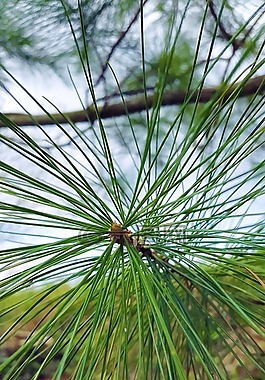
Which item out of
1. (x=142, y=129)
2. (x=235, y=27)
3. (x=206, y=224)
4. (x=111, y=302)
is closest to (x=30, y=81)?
(x=142, y=129)

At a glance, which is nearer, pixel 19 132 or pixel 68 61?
pixel 19 132

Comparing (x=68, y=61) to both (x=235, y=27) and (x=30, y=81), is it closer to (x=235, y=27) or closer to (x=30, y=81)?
(x=30, y=81)

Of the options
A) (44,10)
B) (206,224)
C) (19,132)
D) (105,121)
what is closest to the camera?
(19,132)

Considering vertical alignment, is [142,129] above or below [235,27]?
below

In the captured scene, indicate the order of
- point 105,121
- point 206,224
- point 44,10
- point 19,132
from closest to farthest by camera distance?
1. point 19,132
2. point 206,224
3. point 44,10
4. point 105,121

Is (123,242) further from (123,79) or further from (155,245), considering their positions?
(123,79)

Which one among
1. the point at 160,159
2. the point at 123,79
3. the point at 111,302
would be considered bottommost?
the point at 111,302

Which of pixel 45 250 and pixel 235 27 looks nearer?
pixel 45 250

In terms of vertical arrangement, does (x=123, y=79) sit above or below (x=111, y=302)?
above

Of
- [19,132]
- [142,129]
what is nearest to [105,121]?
[142,129]
